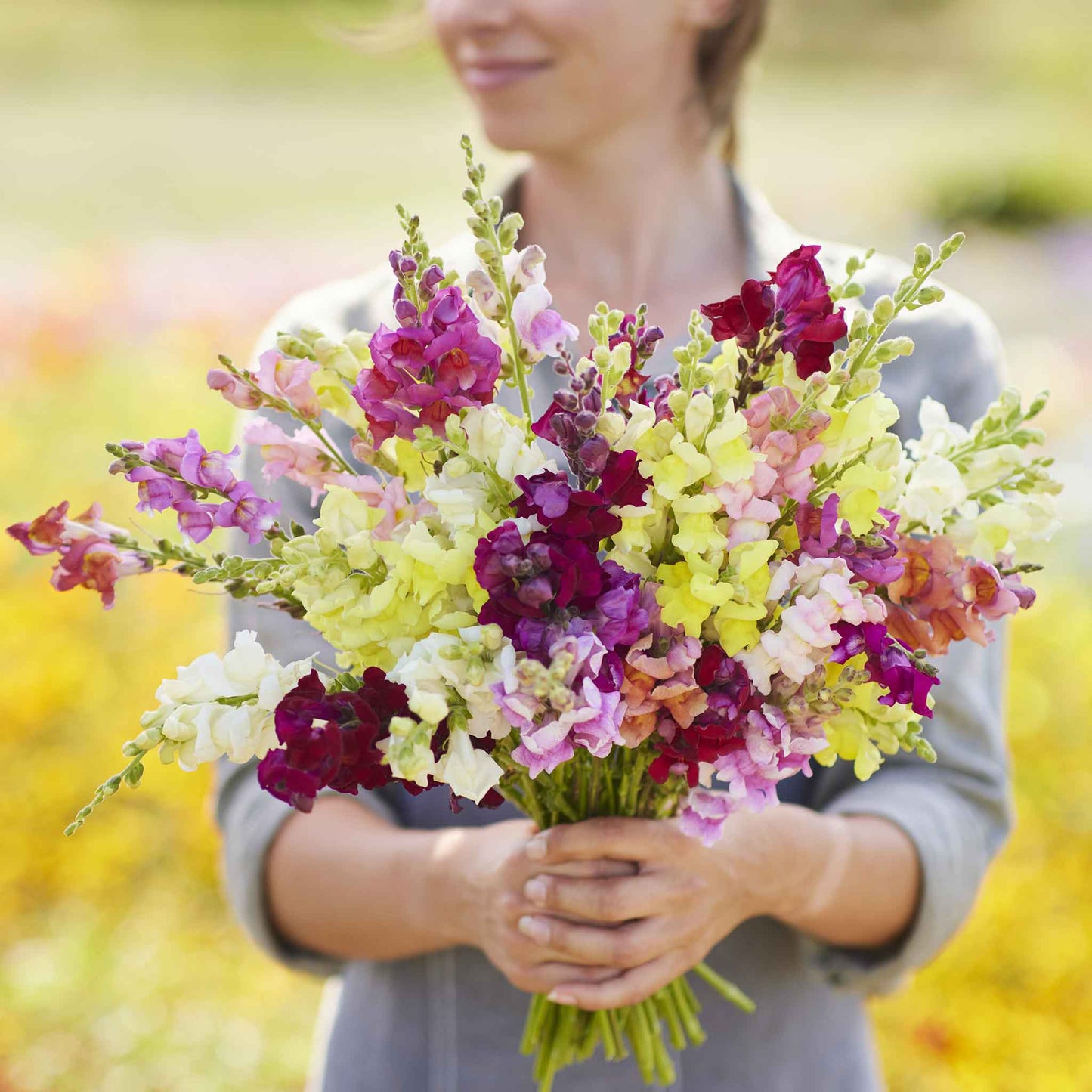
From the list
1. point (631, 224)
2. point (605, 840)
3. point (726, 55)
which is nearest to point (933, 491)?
point (605, 840)

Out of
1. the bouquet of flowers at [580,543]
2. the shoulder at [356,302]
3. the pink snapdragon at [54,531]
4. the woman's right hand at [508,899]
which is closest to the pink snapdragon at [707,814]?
the bouquet of flowers at [580,543]

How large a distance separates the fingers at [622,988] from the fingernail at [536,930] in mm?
36

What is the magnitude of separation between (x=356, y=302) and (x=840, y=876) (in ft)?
2.32

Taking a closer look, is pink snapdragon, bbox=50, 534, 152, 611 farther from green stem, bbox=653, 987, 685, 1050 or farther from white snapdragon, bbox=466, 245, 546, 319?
green stem, bbox=653, 987, 685, 1050

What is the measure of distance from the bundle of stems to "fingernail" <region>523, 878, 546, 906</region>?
1.6 inches

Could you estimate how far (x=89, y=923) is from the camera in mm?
2373

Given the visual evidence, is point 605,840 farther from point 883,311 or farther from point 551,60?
point 551,60

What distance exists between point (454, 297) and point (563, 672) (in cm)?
19

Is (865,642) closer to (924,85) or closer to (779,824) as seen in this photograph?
(779,824)

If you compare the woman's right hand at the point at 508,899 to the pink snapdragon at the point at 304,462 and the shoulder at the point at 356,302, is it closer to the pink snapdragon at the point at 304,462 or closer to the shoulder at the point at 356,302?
the pink snapdragon at the point at 304,462

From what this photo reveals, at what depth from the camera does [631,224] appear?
121 cm

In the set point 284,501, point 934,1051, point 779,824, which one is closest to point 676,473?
point 779,824

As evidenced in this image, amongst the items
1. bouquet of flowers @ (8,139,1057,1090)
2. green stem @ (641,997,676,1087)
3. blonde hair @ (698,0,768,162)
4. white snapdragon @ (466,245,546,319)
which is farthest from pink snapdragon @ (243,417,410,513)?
blonde hair @ (698,0,768,162)

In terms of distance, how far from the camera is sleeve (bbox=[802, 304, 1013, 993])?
41.1 inches
